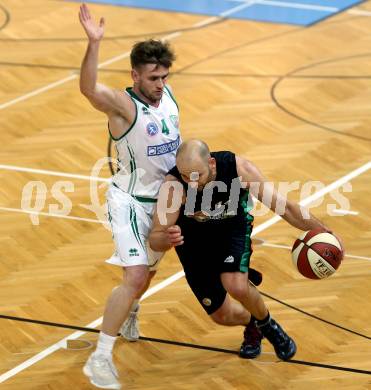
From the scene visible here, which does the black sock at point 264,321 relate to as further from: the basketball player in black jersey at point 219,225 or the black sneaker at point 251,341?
the black sneaker at point 251,341

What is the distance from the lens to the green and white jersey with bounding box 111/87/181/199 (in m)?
7.72

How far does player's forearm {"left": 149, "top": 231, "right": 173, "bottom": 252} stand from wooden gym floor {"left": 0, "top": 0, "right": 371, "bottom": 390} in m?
0.94

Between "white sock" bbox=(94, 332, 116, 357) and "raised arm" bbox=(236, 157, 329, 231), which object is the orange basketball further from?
"white sock" bbox=(94, 332, 116, 357)

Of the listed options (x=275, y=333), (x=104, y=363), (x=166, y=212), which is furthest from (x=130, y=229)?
(x=275, y=333)

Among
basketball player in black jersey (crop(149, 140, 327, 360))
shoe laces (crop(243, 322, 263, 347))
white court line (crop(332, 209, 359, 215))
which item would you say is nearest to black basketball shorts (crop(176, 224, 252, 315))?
basketball player in black jersey (crop(149, 140, 327, 360))

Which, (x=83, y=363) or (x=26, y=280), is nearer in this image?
(x=83, y=363)

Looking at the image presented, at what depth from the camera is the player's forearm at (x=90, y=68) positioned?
23.7ft

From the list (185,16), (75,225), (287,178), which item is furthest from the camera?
(185,16)

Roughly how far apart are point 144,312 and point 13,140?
3.97 m

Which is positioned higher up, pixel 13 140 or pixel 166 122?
pixel 166 122

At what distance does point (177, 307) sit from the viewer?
8.82 meters

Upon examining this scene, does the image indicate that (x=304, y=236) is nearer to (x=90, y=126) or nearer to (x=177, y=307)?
(x=177, y=307)

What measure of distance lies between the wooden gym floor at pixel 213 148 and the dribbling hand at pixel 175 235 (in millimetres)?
1100

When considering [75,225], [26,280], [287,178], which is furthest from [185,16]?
[26,280]
